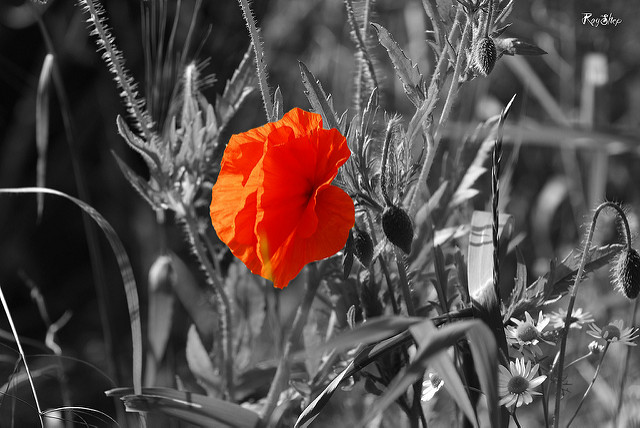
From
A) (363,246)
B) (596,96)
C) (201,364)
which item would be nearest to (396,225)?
(363,246)

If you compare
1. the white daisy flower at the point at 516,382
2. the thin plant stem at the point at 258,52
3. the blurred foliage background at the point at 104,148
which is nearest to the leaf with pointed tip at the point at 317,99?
the thin plant stem at the point at 258,52

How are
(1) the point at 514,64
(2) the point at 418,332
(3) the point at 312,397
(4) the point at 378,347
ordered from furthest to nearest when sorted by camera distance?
(1) the point at 514,64
(3) the point at 312,397
(4) the point at 378,347
(2) the point at 418,332

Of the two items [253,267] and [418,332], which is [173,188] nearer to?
[253,267]

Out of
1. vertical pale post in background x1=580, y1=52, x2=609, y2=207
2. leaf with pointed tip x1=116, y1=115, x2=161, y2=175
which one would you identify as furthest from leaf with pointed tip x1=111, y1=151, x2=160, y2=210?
vertical pale post in background x1=580, y1=52, x2=609, y2=207

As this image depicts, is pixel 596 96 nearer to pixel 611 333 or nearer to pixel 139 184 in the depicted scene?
pixel 611 333

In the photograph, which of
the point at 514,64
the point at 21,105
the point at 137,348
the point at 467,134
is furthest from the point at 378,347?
the point at 21,105
